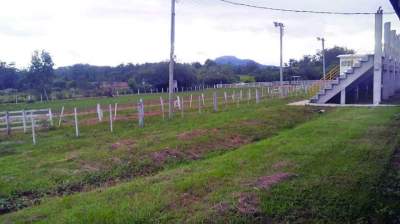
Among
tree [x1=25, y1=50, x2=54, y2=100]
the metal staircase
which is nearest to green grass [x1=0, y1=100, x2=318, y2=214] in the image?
the metal staircase

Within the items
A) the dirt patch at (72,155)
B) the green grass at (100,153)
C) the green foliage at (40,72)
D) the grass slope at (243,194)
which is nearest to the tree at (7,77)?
the green foliage at (40,72)

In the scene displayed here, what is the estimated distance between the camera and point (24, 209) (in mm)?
7266

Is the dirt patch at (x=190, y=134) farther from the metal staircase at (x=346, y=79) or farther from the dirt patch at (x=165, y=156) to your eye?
the metal staircase at (x=346, y=79)

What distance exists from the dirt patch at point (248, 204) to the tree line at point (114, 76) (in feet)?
179

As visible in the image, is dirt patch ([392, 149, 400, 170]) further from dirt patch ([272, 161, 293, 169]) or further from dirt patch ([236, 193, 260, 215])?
dirt patch ([236, 193, 260, 215])

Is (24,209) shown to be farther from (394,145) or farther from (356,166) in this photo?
(394,145)

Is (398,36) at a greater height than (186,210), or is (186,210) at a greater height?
(398,36)

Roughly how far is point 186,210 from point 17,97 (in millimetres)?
54096

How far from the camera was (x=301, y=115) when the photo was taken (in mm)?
21250

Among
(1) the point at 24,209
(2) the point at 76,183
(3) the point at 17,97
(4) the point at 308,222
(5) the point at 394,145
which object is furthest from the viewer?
(3) the point at 17,97

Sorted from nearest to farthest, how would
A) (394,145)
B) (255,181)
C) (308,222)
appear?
1. (308,222)
2. (255,181)
3. (394,145)

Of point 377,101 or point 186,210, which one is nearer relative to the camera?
point 186,210

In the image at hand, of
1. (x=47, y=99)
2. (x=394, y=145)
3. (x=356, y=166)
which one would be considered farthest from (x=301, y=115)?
(x=47, y=99)

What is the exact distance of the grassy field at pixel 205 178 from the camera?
6.49m
